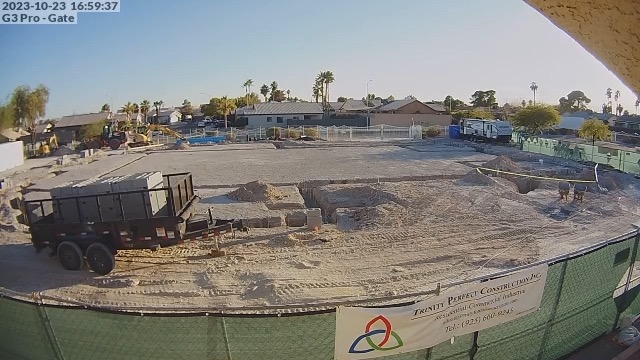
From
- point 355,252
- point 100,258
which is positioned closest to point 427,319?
point 355,252

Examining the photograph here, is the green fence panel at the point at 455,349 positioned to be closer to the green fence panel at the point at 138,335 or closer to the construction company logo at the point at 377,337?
the construction company logo at the point at 377,337

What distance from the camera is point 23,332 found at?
4.45m

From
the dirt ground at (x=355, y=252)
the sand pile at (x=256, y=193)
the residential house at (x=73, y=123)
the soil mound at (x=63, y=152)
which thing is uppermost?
the residential house at (x=73, y=123)

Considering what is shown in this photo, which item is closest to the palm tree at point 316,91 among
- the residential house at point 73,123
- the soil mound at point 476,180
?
the residential house at point 73,123

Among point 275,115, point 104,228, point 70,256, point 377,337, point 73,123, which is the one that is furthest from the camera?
point 275,115

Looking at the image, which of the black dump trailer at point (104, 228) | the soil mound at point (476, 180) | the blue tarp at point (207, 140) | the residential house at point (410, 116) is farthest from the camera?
the residential house at point (410, 116)

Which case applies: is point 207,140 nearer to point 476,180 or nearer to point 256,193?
point 256,193

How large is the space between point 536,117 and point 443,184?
106 feet

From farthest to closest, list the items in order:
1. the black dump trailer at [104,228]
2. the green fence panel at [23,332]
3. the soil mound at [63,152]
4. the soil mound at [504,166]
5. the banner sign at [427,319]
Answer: the soil mound at [63,152], the soil mound at [504,166], the black dump trailer at [104,228], the green fence panel at [23,332], the banner sign at [427,319]

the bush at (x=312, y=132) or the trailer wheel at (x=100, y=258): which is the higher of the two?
the bush at (x=312, y=132)

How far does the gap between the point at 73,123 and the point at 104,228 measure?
63973mm

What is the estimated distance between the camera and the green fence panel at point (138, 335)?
4.11 m

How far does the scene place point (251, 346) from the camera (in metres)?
4.18

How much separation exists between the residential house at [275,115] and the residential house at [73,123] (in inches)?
792
